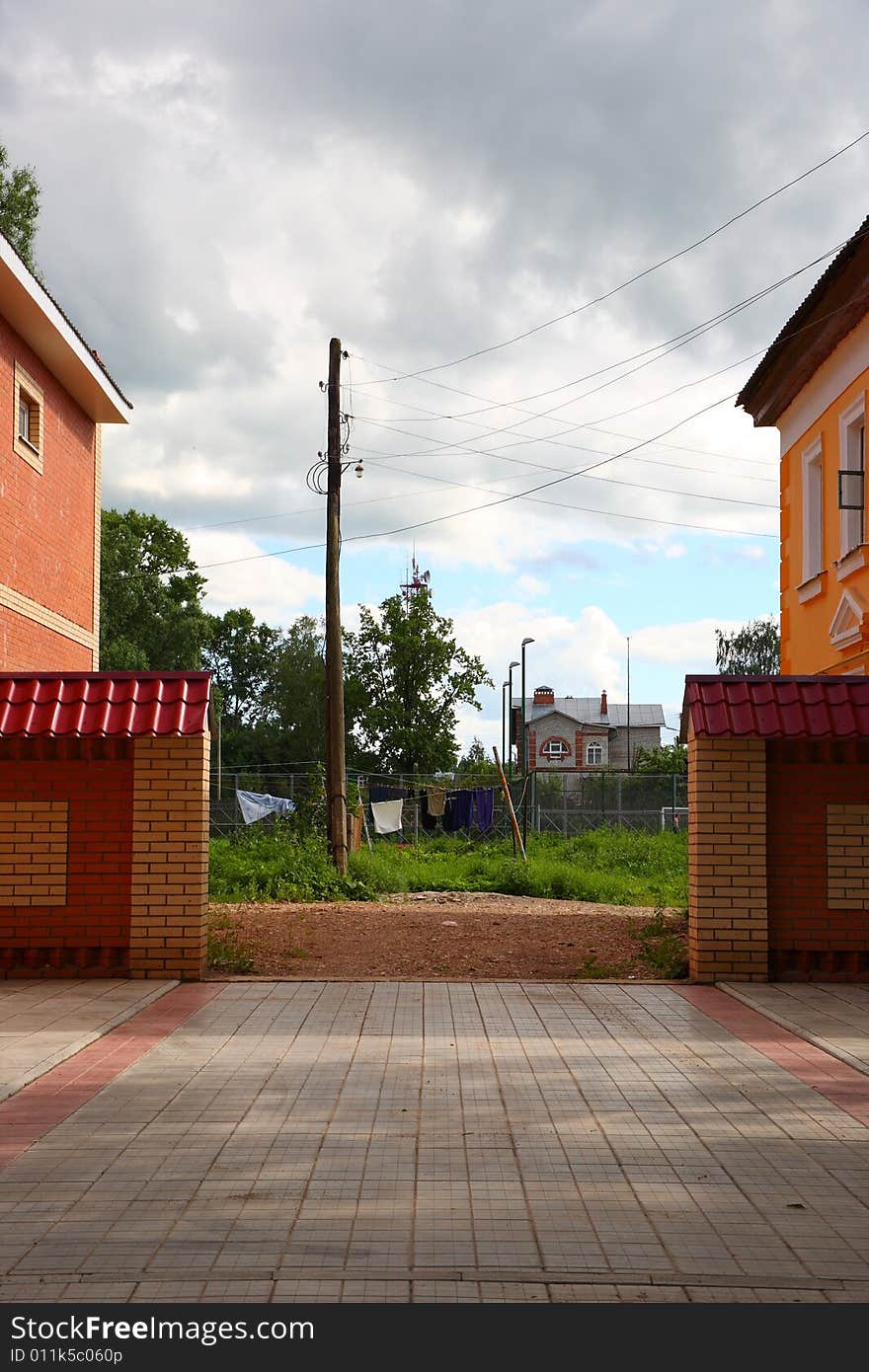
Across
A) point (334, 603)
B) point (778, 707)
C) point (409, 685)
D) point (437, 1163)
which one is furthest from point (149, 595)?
point (437, 1163)

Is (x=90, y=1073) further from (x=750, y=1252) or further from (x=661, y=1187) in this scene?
(x=750, y=1252)

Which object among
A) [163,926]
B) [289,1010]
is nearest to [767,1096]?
[289,1010]

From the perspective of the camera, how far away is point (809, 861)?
1045 centimetres

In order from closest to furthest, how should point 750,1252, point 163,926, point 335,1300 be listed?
point 335,1300 < point 750,1252 < point 163,926

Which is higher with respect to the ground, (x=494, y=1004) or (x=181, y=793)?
(x=181, y=793)

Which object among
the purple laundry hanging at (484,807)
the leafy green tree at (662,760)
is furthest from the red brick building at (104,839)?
the leafy green tree at (662,760)

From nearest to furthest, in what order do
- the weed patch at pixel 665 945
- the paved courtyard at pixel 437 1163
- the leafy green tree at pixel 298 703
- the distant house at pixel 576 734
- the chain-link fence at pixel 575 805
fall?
the paved courtyard at pixel 437 1163 < the weed patch at pixel 665 945 < the chain-link fence at pixel 575 805 < the leafy green tree at pixel 298 703 < the distant house at pixel 576 734

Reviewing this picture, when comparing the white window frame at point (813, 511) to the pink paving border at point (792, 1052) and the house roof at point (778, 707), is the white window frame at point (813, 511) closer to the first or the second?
the house roof at point (778, 707)

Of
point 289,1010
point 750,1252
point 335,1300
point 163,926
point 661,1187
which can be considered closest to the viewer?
point 335,1300

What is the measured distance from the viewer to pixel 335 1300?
12.7 ft

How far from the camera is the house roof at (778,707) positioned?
402 inches

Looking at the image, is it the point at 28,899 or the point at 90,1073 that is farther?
the point at 28,899

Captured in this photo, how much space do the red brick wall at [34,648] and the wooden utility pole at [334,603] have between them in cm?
411

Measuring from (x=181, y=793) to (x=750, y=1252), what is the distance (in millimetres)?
6717
